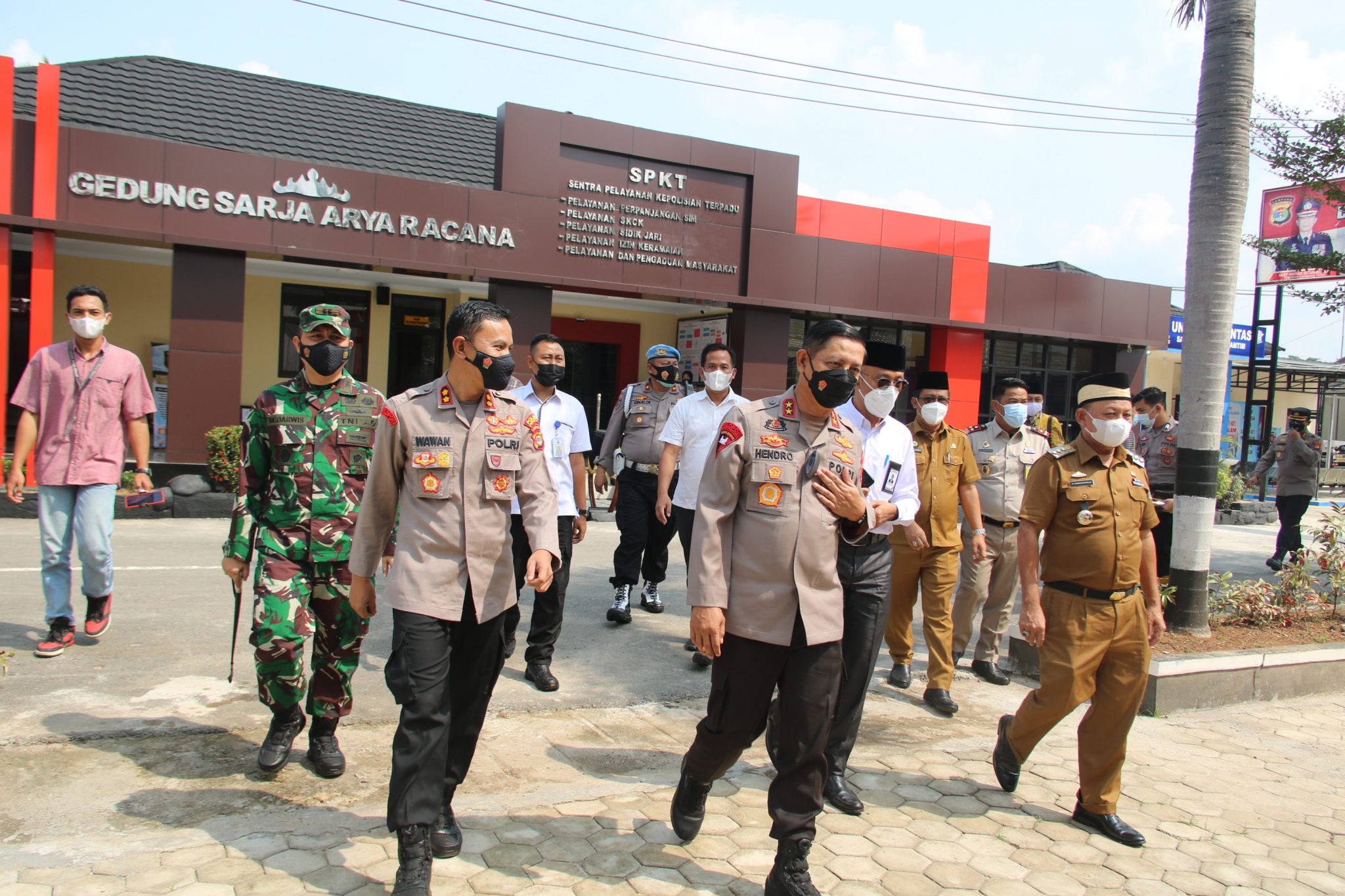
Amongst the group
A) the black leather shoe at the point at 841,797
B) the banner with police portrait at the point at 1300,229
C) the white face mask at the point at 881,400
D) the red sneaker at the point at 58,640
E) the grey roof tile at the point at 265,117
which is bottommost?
the black leather shoe at the point at 841,797

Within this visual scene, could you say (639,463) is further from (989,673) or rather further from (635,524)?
(989,673)

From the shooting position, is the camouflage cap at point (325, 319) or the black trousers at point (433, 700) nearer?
the black trousers at point (433, 700)

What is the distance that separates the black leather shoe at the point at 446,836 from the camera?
324 centimetres

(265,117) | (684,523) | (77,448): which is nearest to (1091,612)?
(684,523)

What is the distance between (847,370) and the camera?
3.30 meters

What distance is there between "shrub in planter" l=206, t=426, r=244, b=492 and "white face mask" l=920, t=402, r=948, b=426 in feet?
29.3

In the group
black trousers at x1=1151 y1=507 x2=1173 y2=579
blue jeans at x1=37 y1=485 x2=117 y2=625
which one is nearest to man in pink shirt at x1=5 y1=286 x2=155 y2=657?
blue jeans at x1=37 y1=485 x2=117 y2=625

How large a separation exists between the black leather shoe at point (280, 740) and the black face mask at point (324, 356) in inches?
57.2

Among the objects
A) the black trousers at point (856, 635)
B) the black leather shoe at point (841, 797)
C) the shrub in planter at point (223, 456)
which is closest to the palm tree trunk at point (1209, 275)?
the black trousers at point (856, 635)

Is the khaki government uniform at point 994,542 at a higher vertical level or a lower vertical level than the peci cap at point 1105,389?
lower

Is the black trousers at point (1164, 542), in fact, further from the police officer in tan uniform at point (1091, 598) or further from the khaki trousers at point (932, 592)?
the police officer in tan uniform at point (1091, 598)

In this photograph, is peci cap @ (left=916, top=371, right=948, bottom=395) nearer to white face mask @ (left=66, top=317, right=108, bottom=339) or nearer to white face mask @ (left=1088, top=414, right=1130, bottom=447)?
white face mask @ (left=1088, top=414, right=1130, bottom=447)

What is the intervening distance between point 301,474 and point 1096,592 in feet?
11.5

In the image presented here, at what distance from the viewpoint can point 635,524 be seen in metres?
6.82
